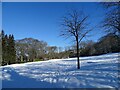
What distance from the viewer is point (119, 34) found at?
12.4 m

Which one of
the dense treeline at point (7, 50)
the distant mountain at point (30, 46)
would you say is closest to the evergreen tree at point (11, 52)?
the dense treeline at point (7, 50)

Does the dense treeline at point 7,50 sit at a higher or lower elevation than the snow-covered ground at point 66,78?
higher

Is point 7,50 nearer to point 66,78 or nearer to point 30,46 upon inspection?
point 30,46

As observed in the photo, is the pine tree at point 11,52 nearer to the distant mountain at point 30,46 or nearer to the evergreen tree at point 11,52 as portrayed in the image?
the evergreen tree at point 11,52

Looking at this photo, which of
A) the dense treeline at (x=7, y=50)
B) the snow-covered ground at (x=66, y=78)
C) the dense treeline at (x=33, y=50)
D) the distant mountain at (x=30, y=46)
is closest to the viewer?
the snow-covered ground at (x=66, y=78)

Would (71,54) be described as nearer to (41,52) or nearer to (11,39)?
(41,52)

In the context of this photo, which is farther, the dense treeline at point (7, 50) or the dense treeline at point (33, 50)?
the dense treeline at point (33, 50)

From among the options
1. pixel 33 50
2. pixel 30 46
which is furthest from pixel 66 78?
pixel 30 46

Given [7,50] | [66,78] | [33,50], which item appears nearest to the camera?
[66,78]

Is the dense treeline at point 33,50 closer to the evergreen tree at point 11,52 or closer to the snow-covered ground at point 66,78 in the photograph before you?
the evergreen tree at point 11,52

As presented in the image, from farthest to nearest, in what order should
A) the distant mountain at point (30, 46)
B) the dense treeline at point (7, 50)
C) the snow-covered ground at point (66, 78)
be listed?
the distant mountain at point (30, 46), the dense treeline at point (7, 50), the snow-covered ground at point (66, 78)

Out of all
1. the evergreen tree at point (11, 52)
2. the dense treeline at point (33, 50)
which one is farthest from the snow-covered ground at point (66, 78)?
the evergreen tree at point (11, 52)

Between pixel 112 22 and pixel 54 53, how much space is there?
72156mm

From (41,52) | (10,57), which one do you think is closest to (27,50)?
(41,52)
